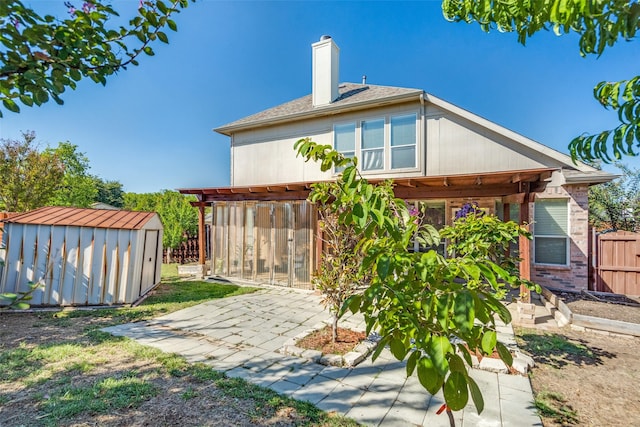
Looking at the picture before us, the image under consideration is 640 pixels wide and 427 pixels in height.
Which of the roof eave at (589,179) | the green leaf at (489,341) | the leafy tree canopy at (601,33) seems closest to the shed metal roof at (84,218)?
the green leaf at (489,341)

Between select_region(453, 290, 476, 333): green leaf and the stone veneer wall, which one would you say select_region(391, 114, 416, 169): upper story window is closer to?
the stone veneer wall

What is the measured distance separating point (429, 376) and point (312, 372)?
9.55 feet

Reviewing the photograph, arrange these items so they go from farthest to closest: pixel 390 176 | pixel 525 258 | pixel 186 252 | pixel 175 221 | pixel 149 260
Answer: pixel 186 252
pixel 175 221
pixel 390 176
pixel 149 260
pixel 525 258

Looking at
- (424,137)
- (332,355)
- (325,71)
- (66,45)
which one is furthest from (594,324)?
(325,71)

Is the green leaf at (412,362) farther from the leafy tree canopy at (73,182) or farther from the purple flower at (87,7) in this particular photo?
the leafy tree canopy at (73,182)

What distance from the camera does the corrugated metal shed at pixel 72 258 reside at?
6.59m

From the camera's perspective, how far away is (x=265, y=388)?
3486 mm

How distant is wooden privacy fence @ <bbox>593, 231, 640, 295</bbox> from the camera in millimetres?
7652

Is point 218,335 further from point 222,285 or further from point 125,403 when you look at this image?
point 222,285

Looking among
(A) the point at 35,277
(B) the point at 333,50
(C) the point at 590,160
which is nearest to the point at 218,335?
(A) the point at 35,277

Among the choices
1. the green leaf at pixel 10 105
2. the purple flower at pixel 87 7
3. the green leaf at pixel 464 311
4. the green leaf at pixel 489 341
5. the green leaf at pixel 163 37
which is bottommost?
the green leaf at pixel 489 341

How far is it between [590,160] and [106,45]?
265 cm

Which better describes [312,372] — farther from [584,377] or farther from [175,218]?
[175,218]

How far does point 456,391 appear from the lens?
1.44 metres
